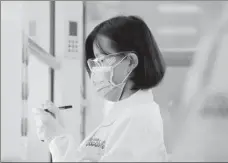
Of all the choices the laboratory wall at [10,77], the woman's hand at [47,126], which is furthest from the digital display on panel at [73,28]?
the woman's hand at [47,126]

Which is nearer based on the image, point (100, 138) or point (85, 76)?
point (100, 138)

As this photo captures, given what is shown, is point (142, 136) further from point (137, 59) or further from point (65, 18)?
point (65, 18)

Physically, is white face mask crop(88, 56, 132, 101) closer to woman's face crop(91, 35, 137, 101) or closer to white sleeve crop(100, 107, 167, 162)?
woman's face crop(91, 35, 137, 101)

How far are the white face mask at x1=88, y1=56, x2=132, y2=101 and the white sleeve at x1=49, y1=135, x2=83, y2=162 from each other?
0.18 meters

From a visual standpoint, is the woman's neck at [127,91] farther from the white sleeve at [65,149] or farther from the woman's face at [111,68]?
the white sleeve at [65,149]

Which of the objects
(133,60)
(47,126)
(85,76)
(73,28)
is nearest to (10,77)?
(47,126)

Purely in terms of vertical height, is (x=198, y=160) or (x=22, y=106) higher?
(x=22, y=106)

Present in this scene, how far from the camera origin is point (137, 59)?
86 cm

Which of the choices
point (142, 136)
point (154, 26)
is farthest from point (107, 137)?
point (154, 26)

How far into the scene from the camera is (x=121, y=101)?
0.87 metres

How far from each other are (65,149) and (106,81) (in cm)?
22

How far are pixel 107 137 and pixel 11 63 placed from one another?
0.41 meters

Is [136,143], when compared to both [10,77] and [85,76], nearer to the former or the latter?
[10,77]

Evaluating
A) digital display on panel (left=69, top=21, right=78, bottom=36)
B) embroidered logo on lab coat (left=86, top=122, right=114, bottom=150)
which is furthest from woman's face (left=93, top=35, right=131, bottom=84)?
digital display on panel (left=69, top=21, right=78, bottom=36)
